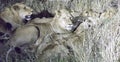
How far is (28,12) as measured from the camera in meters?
8.23

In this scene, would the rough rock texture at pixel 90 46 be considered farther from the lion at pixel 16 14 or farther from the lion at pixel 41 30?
the lion at pixel 16 14

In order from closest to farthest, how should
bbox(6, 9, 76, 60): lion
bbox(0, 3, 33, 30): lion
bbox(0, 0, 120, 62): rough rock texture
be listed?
bbox(0, 0, 120, 62): rough rock texture < bbox(6, 9, 76, 60): lion < bbox(0, 3, 33, 30): lion

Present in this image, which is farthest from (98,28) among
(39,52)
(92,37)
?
(39,52)

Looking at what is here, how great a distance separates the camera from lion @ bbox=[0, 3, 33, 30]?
26.5 ft

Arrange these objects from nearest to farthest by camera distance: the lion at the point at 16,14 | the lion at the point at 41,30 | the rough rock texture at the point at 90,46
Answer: the rough rock texture at the point at 90,46 → the lion at the point at 41,30 → the lion at the point at 16,14

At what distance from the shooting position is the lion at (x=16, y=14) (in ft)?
26.5

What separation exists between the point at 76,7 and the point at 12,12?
1.23 m

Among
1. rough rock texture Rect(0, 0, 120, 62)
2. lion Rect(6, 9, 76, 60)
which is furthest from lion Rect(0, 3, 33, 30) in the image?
rough rock texture Rect(0, 0, 120, 62)

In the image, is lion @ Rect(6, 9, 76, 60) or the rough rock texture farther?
lion @ Rect(6, 9, 76, 60)

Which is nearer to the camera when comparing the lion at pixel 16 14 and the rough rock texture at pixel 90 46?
the rough rock texture at pixel 90 46

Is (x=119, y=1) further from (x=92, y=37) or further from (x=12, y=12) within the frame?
(x=12, y=12)

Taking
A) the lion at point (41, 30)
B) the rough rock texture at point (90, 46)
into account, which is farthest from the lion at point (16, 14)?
the rough rock texture at point (90, 46)

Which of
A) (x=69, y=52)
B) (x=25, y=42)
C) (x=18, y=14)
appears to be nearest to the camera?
(x=69, y=52)

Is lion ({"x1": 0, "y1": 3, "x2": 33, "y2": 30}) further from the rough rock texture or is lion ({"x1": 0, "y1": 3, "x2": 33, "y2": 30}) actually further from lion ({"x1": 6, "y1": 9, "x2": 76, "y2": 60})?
the rough rock texture
